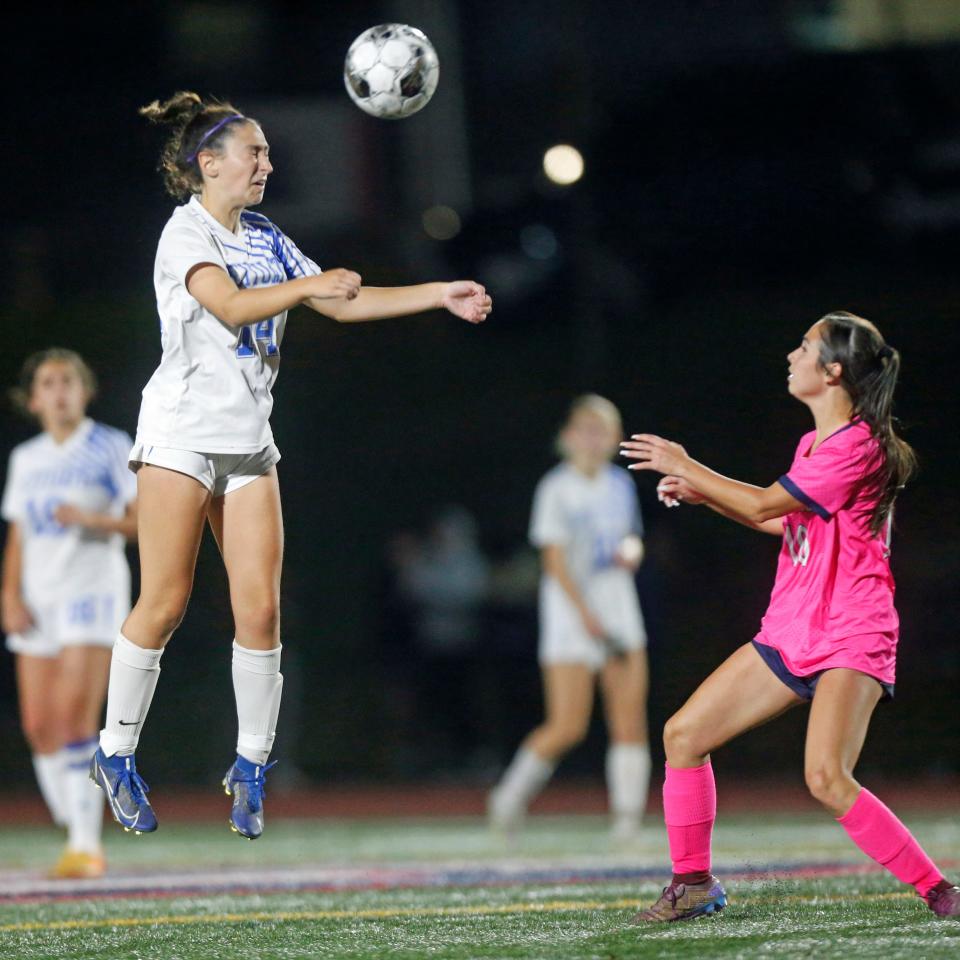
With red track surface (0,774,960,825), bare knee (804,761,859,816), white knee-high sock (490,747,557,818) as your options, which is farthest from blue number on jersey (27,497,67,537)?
bare knee (804,761,859,816)

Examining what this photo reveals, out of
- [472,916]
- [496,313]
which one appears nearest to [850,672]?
[472,916]

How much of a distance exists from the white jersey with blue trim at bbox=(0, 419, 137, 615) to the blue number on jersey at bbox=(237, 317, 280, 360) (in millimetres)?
2595

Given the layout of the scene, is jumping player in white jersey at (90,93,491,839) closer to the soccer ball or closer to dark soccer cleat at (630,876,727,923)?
the soccer ball

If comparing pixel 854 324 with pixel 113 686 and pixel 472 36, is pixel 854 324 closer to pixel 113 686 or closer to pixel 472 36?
pixel 113 686

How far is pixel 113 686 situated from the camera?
4.71 meters

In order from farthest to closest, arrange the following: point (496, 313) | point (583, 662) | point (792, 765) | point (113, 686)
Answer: point (496, 313), point (792, 765), point (583, 662), point (113, 686)

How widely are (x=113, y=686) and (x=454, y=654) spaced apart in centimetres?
675

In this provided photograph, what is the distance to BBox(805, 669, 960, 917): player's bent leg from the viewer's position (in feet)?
13.8

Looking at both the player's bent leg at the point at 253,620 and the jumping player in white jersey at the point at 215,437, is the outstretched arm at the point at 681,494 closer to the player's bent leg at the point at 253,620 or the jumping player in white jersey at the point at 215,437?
the jumping player in white jersey at the point at 215,437

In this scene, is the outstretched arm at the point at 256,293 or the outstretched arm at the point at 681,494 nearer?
the outstretched arm at the point at 256,293

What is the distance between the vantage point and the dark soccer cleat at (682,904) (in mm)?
4531

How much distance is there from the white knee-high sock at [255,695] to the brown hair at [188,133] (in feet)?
4.36

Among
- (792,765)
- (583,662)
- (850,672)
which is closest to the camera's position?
(850,672)

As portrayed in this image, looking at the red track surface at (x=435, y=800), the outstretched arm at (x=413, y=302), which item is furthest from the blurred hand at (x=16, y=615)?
the red track surface at (x=435, y=800)
